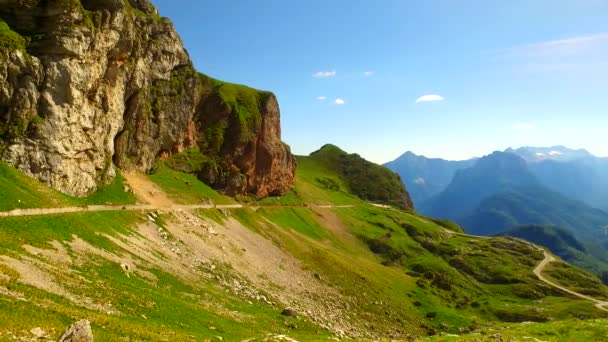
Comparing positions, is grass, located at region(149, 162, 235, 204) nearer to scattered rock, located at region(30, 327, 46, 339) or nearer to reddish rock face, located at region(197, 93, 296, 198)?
reddish rock face, located at region(197, 93, 296, 198)

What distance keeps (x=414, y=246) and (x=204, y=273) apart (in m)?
146

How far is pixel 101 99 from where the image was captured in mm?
85000

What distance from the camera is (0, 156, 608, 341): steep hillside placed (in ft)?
106

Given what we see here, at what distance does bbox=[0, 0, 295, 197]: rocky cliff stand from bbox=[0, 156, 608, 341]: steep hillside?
826 centimetres

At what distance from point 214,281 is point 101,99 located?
47.0m

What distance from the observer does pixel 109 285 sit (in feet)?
127

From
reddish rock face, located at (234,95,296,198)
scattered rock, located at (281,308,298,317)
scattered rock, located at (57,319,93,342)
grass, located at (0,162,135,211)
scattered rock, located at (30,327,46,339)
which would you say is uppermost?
reddish rock face, located at (234,95,296,198)

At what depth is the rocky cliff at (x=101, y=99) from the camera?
65.4m

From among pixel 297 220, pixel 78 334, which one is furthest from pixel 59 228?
pixel 297 220

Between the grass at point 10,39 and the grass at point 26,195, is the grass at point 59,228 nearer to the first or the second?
the grass at point 26,195

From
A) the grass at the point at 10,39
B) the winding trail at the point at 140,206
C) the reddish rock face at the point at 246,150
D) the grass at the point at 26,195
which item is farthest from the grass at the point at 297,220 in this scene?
the grass at the point at 10,39

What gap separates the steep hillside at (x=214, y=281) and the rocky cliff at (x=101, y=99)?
826cm

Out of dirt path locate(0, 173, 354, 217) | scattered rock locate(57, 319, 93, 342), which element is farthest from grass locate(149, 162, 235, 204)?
scattered rock locate(57, 319, 93, 342)

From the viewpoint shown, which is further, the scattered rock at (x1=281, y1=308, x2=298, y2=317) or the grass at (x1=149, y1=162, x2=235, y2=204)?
the grass at (x1=149, y1=162, x2=235, y2=204)
